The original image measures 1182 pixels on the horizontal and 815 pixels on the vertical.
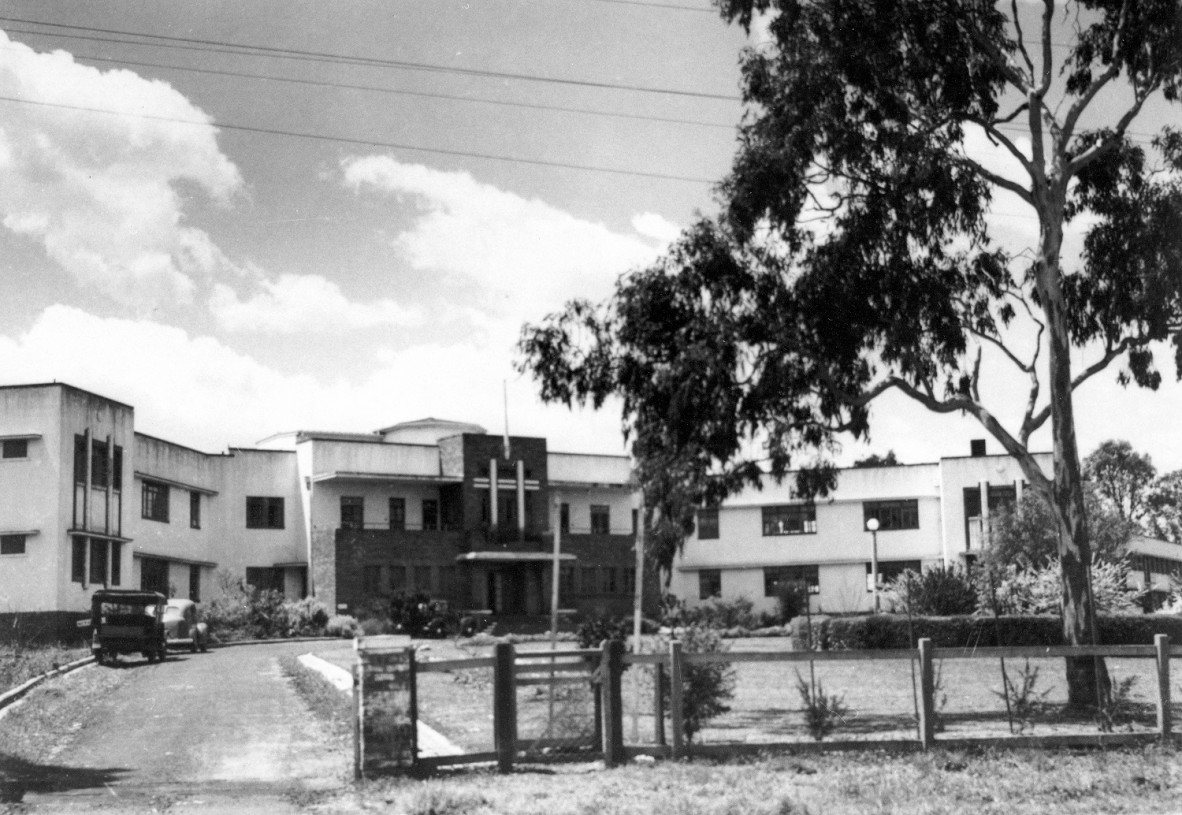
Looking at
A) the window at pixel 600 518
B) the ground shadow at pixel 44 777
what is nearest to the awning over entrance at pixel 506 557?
the window at pixel 600 518

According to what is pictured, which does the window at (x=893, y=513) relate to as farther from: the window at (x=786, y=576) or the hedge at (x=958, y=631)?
the hedge at (x=958, y=631)

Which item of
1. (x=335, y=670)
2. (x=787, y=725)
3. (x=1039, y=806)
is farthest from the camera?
(x=335, y=670)

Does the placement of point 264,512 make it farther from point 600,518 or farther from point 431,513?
point 600,518

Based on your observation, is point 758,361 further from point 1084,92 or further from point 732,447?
point 1084,92

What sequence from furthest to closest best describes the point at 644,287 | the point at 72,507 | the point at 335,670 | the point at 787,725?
the point at 72,507, the point at 335,670, the point at 644,287, the point at 787,725

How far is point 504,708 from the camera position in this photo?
13336 millimetres

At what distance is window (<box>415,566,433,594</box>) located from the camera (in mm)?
51719

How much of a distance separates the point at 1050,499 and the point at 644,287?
294 inches

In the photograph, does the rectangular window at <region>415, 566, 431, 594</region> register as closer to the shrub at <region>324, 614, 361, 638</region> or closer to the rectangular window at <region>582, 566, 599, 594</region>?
the shrub at <region>324, 614, 361, 638</region>

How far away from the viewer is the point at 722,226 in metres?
22.5

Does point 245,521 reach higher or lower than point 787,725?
higher

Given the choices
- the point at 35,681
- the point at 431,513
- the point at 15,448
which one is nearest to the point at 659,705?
the point at 35,681

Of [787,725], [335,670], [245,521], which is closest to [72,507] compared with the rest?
[245,521]

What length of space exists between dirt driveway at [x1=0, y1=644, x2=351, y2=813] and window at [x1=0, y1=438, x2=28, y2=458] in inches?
631
